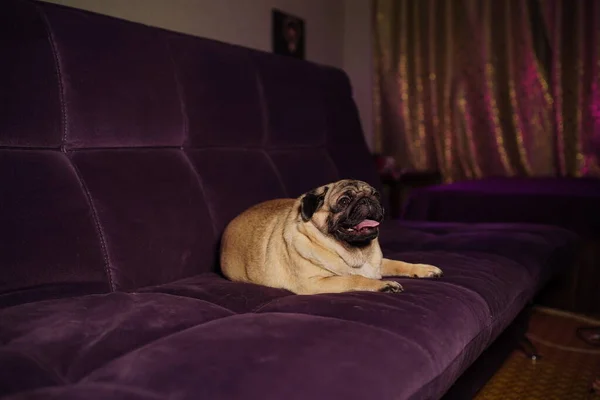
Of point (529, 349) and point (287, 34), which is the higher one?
point (287, 34)

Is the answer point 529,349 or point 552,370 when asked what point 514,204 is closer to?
point 529,349

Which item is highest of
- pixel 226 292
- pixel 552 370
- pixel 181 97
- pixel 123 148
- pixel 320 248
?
pixel 181 97

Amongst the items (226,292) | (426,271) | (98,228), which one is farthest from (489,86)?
(98,228)

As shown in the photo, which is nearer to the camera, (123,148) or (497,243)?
(123,148)

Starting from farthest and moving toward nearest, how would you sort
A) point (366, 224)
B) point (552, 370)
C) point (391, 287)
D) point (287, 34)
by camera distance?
point (287, 34) < point (552, 370) < point (366, 224) < point (391, 287)

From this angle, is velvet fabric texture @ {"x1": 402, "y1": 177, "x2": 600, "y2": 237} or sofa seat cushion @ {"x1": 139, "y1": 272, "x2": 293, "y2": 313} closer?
sofa seat cushion @ {"x1": 139, "y1": 272, "x2": 293, "y2": 313}

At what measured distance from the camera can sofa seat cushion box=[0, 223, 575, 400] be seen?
0.97 metres

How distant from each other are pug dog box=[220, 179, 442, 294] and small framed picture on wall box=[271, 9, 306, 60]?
8.09 ft

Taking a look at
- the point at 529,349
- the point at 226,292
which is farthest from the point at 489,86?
the point at 226,292

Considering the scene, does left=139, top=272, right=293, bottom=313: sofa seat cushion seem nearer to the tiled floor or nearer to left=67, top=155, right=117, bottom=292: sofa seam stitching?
left=67, top=155, right=117, bottom=292: sofa seam stitching

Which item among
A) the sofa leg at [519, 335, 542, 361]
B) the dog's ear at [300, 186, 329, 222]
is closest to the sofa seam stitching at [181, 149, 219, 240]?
the dog's ear at [300, 186, 329, 222]

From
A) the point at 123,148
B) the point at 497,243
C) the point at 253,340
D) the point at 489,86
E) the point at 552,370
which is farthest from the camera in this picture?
the point at 489,86

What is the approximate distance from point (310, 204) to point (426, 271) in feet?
1.41

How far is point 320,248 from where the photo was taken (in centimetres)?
185
